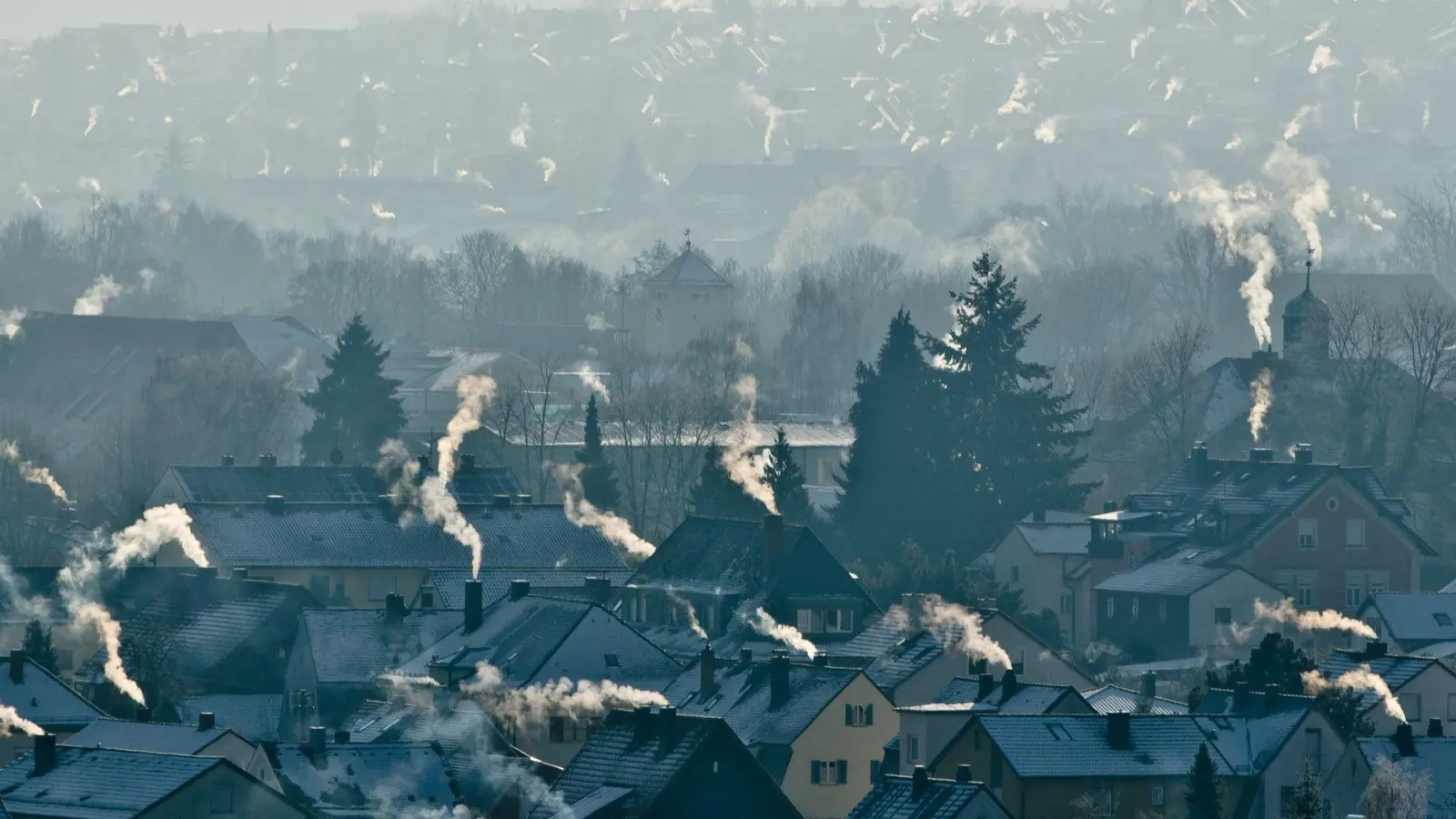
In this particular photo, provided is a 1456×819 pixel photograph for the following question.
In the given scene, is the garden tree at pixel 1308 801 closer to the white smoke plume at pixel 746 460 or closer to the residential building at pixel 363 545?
the residential building at pixel 363 545

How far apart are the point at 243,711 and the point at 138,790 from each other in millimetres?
19015

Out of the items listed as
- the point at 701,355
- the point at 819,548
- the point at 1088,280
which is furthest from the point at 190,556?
the point at 1088,280

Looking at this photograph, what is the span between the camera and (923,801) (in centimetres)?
5775

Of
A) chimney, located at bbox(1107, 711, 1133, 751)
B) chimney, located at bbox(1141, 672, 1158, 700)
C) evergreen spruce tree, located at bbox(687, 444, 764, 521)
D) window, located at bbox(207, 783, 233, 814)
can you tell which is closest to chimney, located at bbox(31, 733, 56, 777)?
window, located at bbox(207, 783, 233, 814)

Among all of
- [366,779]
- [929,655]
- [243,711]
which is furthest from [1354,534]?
[366,779]

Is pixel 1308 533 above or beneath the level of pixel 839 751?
above

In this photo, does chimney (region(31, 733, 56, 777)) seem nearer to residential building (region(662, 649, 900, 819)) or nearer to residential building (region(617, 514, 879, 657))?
residential building (region(662, 649, 900, 819))

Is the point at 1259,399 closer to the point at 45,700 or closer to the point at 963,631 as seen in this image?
the point at 963,631

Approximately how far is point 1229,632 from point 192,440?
4290 cm

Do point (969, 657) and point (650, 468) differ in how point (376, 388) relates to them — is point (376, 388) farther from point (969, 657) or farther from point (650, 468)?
point (969, 657)

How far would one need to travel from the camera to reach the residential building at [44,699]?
71.4 m

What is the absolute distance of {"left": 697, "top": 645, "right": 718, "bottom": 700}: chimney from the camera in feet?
240

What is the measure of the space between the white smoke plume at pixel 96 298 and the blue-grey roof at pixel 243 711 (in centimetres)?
11002

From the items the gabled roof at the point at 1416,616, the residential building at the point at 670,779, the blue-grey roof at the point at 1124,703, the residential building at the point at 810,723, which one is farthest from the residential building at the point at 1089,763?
the gabled roof at the point at 1416,616
